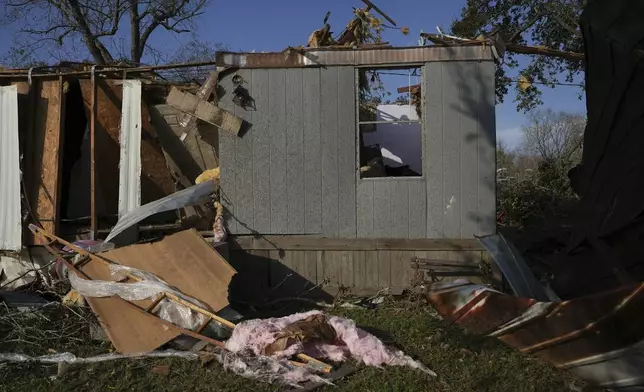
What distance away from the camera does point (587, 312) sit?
3.14 metres

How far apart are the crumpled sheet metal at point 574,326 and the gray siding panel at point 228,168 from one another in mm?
3196

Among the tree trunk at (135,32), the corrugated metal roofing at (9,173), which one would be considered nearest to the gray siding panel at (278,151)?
the corrugated metal roofing at (9,173)

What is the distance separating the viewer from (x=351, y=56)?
6.14 metres

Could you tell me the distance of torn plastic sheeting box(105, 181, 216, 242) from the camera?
20.0ft

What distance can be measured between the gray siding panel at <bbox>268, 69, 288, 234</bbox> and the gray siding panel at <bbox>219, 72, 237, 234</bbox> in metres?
0.48

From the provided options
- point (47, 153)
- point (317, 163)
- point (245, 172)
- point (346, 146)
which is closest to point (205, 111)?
point (245, 172)

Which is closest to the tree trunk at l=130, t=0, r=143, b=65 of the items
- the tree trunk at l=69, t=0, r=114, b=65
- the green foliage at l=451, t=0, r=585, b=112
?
the tree trunk at l=69, t=0, r=114, b=65

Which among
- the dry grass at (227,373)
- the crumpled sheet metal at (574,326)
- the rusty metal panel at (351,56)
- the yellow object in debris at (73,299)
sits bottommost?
the dry grass at (227,373)

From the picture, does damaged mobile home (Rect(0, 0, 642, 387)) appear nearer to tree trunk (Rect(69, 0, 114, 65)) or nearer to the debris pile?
the debris pile

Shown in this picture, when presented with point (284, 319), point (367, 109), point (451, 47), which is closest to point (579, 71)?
point (367, 109)

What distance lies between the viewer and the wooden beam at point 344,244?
611cm

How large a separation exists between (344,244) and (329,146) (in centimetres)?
120

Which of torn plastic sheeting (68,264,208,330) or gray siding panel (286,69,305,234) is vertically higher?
gray siding panel (286,69,305,234)

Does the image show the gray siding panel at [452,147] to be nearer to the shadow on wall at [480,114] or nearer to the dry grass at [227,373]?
the shadow on wall at [480,114]
